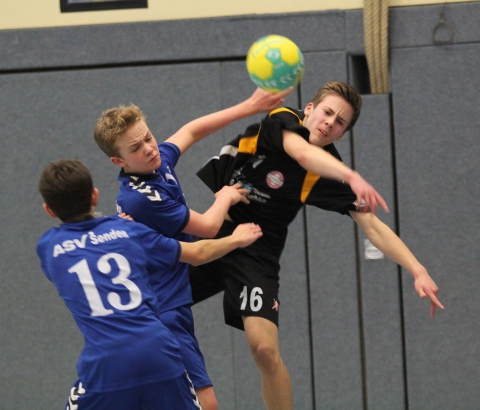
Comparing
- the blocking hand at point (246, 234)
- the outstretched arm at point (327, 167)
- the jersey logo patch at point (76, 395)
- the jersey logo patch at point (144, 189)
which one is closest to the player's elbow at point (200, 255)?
the blocking hand at point (246, 234)

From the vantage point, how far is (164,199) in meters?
2.94

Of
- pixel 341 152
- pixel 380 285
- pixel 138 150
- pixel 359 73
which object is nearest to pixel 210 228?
pixel 138 150

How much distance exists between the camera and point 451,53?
449cm

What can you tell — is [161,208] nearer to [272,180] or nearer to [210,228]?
[210,228]

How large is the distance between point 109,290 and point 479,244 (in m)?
2.75

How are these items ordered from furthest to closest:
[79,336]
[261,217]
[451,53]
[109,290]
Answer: [79,336]
[451,53]
[261,217]
[109,290]

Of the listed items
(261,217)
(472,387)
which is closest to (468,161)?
(472,387)

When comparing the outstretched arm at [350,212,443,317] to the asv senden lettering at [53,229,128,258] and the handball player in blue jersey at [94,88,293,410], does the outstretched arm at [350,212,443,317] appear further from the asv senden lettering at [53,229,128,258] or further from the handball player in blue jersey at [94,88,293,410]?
the asv senden lettering at [53,229,128,258]

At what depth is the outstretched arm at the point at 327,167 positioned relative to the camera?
8.52 feet

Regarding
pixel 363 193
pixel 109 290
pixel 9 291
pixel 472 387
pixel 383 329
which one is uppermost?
pixel 363 193

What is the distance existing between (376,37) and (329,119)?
1525 mm

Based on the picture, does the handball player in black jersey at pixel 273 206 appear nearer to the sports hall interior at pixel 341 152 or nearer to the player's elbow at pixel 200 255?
the player's elbow at pixel 200 255

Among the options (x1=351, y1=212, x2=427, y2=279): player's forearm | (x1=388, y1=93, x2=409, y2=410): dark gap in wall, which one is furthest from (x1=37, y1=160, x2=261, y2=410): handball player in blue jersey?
(x1=388, y1=93, x2=409, y2=410): dark gap in wall

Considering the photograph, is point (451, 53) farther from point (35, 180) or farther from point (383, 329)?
point (35, 180)
